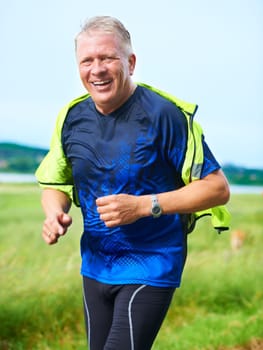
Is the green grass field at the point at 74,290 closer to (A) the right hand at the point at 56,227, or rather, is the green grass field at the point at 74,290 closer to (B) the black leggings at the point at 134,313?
(B) the black leggings at the point at 134,313

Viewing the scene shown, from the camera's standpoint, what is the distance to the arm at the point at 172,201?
2.53 m

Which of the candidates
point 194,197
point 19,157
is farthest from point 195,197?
point 19,157

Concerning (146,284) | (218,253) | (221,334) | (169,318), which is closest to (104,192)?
(146,284)

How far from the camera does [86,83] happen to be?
2752mm

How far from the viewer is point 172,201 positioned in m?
2.63

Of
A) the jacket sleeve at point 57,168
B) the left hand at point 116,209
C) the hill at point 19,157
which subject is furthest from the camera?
the hill at point 19,157

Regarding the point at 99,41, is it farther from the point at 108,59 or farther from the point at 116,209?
the point at 116,209

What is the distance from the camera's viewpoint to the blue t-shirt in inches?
107

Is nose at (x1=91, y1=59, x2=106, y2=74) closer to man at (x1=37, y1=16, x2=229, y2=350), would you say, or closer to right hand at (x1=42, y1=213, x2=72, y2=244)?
man at (x1=37, y1=16, x2=229, y2=350)

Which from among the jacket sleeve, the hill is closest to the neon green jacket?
the jacket sleeve

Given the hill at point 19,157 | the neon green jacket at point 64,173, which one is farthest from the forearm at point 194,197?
the hill at point 19,157

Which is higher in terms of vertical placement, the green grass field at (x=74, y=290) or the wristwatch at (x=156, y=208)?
the wristwatch at (x=156, y=208)

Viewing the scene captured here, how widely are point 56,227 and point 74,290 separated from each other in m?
2.56

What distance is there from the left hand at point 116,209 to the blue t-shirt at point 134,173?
175 mm
